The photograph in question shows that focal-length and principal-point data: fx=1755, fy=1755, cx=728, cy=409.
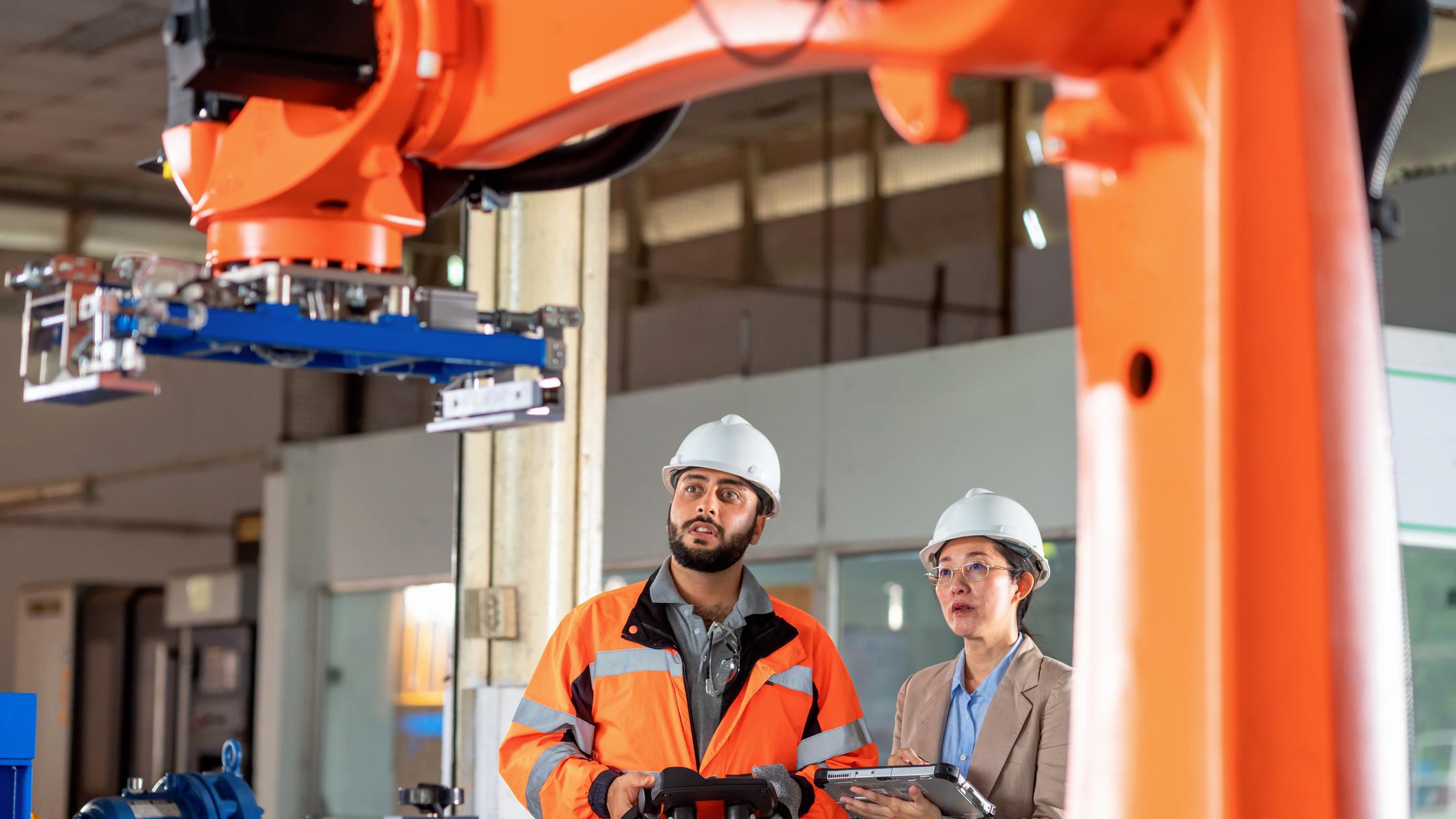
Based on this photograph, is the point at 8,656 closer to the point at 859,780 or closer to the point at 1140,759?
the point at 859,780

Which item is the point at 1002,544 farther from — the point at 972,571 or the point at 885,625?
the point at 885,625

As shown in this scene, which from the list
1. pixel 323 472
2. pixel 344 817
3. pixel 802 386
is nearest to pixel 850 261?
pixel 802 386

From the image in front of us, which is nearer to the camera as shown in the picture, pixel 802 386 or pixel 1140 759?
pixel 1140 759

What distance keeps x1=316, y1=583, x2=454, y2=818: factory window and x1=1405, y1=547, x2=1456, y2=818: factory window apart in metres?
5.44

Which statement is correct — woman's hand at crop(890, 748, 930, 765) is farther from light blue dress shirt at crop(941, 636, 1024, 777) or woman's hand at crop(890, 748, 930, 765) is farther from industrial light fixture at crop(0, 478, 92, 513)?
industrial light fixture at crop(0, 478, 92, 513)

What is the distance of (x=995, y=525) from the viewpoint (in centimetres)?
338

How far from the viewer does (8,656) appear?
11445 mm

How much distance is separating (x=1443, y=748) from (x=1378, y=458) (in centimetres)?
575

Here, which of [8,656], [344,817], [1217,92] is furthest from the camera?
[8,656]

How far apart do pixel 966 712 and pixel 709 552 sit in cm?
58

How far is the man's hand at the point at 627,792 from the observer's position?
2.85 meters

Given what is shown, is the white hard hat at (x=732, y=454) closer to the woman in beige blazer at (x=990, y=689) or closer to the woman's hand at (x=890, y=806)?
the woman in beige blazer at (x=990, y=689)

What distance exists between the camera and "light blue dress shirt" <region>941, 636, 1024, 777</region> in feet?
10.7

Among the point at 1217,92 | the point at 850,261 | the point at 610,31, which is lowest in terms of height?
the point at 1217,92
